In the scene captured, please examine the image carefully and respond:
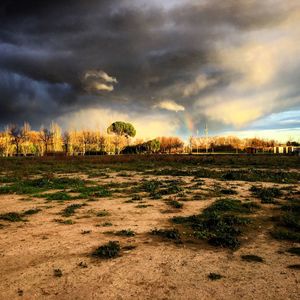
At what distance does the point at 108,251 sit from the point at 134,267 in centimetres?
127

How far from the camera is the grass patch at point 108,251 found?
9.06m

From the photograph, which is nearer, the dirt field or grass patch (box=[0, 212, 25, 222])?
the dirt field

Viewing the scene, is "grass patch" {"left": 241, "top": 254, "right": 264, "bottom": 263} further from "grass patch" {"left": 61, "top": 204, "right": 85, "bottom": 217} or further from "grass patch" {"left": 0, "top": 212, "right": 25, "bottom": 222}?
"grass patch" {"left": 0, "top": 212, "right": 25, "bottom": 222}

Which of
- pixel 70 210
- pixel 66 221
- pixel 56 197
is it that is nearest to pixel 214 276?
pixel 66 221

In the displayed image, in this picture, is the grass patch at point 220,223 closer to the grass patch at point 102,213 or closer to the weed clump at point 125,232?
the weed clump at point 125,232

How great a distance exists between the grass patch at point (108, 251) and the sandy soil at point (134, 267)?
244mm

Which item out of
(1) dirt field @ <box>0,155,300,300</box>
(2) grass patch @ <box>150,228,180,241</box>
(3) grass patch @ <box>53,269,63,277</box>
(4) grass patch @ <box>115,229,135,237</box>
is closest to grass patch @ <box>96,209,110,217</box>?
(1) dirt field @ <box>0,155,300,300</box>

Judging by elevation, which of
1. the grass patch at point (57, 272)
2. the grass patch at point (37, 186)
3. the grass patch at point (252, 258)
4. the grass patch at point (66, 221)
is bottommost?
the grass patch at point (57, 272)

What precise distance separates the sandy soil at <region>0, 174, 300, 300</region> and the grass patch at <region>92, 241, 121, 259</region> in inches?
9.6

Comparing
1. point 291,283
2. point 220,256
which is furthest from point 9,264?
point 291,283

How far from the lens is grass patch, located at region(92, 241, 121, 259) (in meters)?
9.06

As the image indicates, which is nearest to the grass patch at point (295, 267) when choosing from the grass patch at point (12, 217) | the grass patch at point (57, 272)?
the grass patch at point (57, 272)

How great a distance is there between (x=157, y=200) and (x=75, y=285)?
10.8 m

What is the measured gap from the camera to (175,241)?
1041 cm
